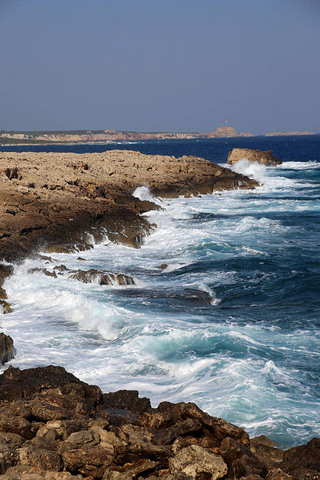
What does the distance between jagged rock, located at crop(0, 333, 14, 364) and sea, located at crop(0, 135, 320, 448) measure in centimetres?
23

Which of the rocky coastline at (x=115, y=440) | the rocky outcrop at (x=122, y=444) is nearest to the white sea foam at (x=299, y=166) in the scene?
the rocky coastline at (x=115, y=440)

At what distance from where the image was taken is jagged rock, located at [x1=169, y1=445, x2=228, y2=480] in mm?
6258

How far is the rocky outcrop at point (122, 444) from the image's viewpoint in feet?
20.6

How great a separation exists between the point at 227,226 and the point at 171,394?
808 inches

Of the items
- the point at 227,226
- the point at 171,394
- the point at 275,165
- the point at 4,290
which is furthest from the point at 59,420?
the point at 275,165

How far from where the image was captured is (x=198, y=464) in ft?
20.7

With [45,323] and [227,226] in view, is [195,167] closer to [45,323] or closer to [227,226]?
[227,226]

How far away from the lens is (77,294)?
17.0m

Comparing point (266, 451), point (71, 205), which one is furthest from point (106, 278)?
point (266, 451)

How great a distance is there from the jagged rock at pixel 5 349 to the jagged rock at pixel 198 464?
21.4ft

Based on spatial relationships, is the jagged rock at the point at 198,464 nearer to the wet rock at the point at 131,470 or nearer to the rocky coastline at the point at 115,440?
the rocky coastline at the point at 115,440

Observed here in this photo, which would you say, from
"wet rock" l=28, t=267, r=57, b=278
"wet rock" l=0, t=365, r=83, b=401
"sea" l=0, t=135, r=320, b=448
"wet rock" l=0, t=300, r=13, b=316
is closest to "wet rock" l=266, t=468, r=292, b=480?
"sea" l=0, t=135, r=320, b=448

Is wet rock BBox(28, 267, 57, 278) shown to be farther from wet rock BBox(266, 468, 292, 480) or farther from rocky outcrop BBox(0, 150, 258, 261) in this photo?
wet rock BBox(266, 468, 292, 480)

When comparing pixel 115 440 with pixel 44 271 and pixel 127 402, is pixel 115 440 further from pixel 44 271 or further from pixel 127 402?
pixel 44 271
